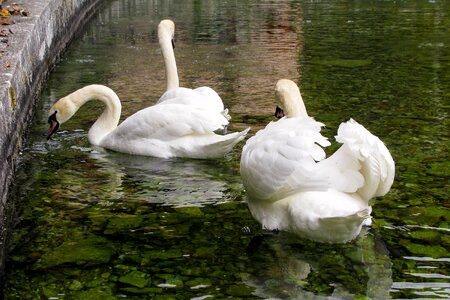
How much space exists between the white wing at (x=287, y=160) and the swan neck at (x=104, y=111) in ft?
8.82

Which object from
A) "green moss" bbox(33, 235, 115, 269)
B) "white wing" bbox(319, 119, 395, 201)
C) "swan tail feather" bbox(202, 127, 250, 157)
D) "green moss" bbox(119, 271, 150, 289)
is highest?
"white wing" bbox(319, 119, 395, 201)

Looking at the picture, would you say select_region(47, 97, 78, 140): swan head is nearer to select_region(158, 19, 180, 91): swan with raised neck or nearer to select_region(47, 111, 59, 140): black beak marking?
select_region(47, 111, 59, 140): black beak marking

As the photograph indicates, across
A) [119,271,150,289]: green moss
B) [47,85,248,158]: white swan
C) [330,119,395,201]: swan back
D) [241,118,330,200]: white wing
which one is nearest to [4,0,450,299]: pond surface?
[119,271,150,289]: green moss

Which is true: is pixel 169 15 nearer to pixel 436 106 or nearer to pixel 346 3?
pixel 346 3

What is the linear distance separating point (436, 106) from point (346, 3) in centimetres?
973

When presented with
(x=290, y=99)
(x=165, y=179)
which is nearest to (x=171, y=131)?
(x=165, y=179)

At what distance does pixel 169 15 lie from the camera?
17.4 m

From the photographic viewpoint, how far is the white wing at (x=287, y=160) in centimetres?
509

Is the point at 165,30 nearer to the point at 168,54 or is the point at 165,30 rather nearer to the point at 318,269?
the point at 168,54

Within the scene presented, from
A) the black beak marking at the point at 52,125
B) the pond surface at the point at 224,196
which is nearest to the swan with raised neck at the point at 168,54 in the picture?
the pond surface at the point at 224,196

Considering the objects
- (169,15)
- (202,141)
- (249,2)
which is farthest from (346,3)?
(202,141)

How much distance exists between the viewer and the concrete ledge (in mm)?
6238

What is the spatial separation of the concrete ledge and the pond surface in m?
0.14

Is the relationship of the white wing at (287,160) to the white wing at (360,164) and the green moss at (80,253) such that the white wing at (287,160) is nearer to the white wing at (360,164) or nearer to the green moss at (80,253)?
the white wing at (360,164)
